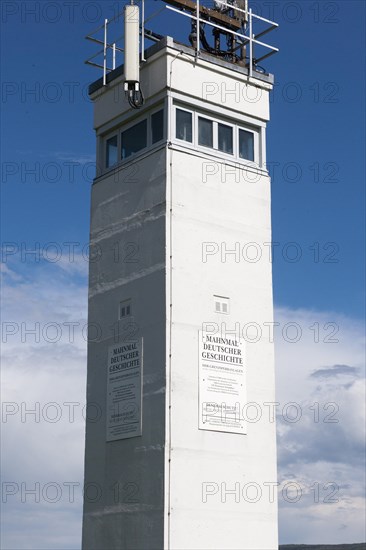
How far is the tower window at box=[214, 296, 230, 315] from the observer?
29578mm

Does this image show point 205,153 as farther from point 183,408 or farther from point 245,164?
point 183,408

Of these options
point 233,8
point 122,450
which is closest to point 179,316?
point 122,450

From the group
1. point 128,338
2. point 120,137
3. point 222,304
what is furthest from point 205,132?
point 128,338

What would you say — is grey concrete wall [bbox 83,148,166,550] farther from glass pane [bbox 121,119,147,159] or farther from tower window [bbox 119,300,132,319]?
glass pane [bbox 121,119,147,159]

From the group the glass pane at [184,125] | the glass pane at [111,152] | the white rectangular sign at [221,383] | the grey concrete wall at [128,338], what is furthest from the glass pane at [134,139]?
the white rectangular sign at [221,383]

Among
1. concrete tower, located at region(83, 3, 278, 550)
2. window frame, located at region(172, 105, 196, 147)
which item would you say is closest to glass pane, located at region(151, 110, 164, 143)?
concrete tower, located at region(83, 3, 278, 550)

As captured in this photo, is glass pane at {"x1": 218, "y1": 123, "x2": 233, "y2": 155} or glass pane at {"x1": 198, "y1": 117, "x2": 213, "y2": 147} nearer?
glass pane at {"x1": 198, "y1": 117, "x2": 213, "y2": 147}

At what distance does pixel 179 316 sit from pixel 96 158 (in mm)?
7298

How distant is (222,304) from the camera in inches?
1170

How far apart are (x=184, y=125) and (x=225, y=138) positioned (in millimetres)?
1687

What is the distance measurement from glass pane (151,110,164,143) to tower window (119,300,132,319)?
5102 mm

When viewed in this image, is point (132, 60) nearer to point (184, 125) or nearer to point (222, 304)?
point (184, 125)

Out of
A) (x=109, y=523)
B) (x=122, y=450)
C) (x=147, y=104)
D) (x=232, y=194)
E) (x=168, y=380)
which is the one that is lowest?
(x=109, y=523)

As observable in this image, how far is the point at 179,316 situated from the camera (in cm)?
2850
